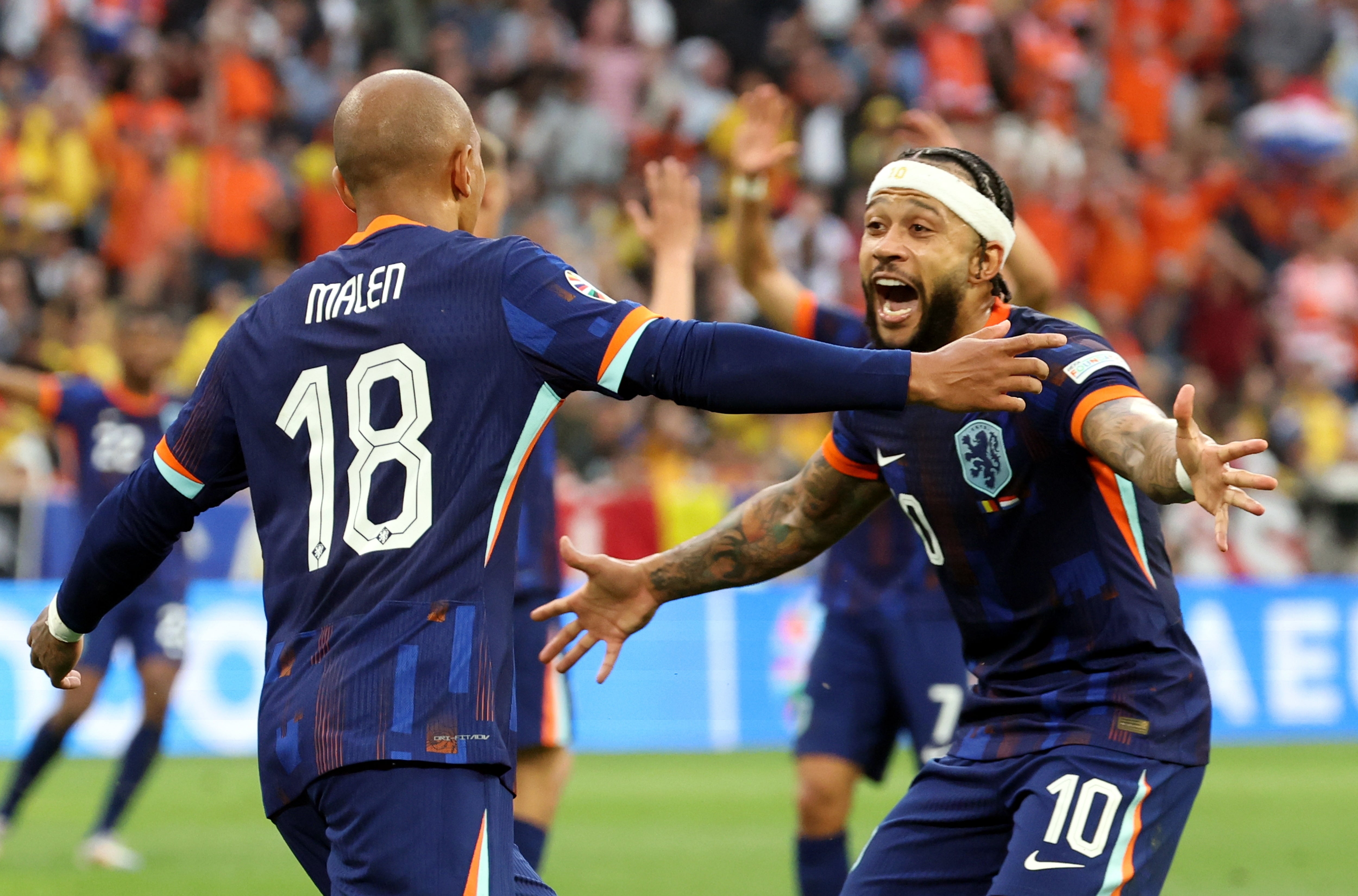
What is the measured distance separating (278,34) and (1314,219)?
1085cm

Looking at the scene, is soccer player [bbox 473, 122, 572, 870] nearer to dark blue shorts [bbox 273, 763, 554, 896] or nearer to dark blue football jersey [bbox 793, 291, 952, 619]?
dark blue football jersey [bbox 793, 291, 952, 619]

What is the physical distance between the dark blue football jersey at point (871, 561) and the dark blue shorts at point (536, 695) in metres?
1.17

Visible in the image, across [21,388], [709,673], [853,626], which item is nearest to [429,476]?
[853,626]

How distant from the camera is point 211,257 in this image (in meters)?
16.5

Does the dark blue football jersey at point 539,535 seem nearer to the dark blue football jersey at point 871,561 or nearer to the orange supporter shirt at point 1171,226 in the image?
the dark blue football jersey at point 871,561

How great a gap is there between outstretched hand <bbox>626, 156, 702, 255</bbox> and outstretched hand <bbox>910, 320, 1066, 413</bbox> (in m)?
3.04

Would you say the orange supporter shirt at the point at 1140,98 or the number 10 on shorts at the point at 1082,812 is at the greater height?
the orange supporter shirt at the point at 1140,98

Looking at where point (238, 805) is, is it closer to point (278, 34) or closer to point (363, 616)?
point (363, 616)

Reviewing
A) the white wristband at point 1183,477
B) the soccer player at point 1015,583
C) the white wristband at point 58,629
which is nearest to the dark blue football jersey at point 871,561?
the soccer player at point 1015,583

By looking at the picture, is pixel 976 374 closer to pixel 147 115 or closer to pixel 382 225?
pixel 382 225

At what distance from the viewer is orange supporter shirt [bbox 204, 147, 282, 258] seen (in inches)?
650

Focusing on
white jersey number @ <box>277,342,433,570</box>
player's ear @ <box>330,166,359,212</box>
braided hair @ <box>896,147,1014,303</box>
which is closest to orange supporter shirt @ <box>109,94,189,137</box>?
braided hair @ <box>896,147,1014,303</box>

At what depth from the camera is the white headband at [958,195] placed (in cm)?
481

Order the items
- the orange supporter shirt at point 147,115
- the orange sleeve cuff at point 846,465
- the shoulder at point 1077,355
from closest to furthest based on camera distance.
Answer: the shoulder at point 1077,355 < the orange sleeve cuff at point 846,465 < the orange supporter shirt at point 147,115
